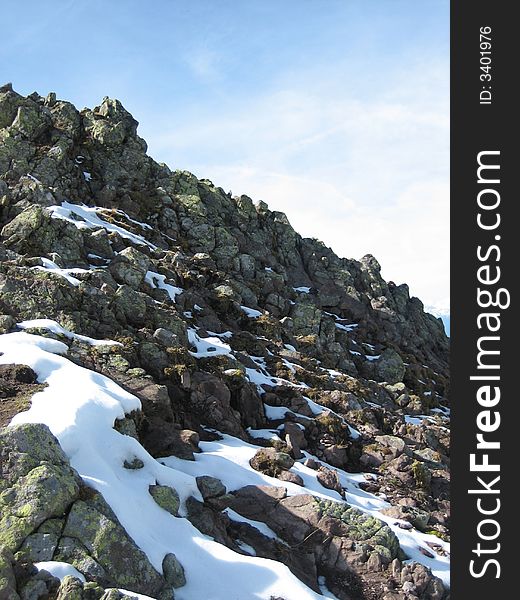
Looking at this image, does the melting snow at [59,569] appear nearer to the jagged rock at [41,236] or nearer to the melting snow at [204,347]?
the melting snow at [204,347]

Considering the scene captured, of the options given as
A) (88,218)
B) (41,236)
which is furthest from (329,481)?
(88,218)

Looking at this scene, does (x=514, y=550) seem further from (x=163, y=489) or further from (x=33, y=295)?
(x=33, y=295)

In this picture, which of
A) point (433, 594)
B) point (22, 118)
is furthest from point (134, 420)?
point (22, 118)

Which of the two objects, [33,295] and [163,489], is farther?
[33,295]

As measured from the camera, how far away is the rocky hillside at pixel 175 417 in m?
11.2

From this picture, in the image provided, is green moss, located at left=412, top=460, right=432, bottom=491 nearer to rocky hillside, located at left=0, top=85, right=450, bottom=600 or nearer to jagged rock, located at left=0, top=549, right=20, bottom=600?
rocky hillside, located at left=0, top=85, right=450, bottom=600

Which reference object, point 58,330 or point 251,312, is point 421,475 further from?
point 251,312

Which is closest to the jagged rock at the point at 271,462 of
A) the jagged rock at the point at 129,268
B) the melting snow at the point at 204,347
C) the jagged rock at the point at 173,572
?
the jagged rock at the point at 173,572

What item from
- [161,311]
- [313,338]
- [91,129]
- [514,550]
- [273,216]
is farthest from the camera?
[273,216]

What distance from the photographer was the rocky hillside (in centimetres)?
1120

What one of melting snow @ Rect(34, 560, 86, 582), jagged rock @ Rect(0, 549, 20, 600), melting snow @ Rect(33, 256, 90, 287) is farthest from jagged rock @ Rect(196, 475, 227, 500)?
melting snow @ Rect(33, 256, 90, 287)

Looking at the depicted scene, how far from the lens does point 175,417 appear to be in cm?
2061

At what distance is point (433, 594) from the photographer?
49.1 ft

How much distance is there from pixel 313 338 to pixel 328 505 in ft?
95.4
